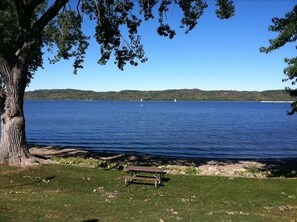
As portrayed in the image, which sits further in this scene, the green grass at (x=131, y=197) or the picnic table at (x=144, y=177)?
the picnic table at (x=144, y=177)

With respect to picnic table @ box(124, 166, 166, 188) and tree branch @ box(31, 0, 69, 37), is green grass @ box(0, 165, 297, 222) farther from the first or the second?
tree branch @ box(31, 0, 69, 37)

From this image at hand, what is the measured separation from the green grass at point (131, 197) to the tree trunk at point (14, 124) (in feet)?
4.42

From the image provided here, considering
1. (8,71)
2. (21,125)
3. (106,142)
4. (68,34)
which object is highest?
(68,34)

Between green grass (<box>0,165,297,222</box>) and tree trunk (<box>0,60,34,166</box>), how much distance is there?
1346 millimetres

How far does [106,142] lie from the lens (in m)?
56.6

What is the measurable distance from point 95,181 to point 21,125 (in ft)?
22.3

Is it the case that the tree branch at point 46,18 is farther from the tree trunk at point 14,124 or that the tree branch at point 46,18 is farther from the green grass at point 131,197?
the green grass at point 131,197

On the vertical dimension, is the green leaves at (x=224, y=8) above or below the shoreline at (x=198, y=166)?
above

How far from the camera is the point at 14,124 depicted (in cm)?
2375

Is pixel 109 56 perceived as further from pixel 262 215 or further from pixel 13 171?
pixel 262 215

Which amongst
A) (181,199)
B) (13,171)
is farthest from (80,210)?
(13,171)

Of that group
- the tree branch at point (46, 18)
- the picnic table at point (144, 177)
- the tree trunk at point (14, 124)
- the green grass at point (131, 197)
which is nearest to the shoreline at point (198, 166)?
the green grass at point (131, 197)

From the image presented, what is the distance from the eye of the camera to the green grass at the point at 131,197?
44.0 feet

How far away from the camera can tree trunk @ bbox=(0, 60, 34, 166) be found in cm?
2353
